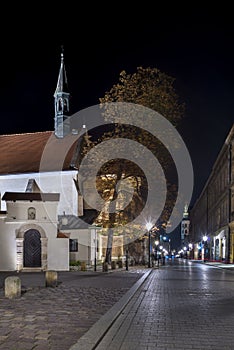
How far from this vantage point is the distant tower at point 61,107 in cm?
4372

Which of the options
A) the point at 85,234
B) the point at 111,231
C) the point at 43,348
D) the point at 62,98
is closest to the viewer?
the point at 43,348

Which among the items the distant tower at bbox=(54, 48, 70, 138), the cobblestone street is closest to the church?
the distant tower at bbox=(54, 48, 70, 138)

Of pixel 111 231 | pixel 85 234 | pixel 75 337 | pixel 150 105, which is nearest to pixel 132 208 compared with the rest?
pixel 111 231

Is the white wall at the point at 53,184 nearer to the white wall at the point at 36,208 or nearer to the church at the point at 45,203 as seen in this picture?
the church at the point at 45,203

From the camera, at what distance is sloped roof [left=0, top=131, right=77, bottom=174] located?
37.7 meters

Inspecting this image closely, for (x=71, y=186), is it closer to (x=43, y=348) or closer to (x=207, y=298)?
(x=207, y=298)

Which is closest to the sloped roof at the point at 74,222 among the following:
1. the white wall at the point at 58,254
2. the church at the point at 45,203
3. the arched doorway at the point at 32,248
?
the church at the point at 45,203

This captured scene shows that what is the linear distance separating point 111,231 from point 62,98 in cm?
1846

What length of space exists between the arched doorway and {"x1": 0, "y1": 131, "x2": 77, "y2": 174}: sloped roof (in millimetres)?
8416

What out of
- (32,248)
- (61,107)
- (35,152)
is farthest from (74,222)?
(61,107)

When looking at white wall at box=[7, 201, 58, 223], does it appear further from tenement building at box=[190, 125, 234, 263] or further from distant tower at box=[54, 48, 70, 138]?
tenement building at box=[190, 125, 234, 263]

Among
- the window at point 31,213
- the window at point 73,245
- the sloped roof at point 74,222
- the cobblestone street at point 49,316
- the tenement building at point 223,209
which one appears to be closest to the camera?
the cobblestone street at point 49,316

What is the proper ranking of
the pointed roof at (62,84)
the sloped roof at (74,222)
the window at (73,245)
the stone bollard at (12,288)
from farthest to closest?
the pointed roof at (62,84)
the sloped roof at (74,222)
the window at (73,245)
the stone bollard at (12,288)

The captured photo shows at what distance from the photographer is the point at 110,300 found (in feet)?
41.0
